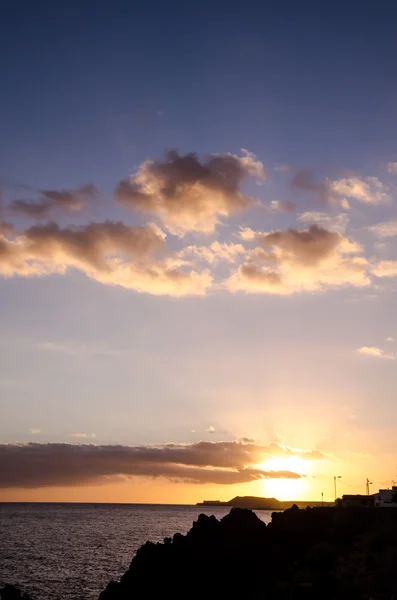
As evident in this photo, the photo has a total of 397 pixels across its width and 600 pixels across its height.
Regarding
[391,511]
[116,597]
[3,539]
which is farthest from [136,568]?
[3,539]

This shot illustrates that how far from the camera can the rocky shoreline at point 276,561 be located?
3647 centimetres

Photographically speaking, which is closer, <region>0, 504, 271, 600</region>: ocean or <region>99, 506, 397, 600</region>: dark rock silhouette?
<region>99, 506, 397, 600</region>: dark rock silhouette

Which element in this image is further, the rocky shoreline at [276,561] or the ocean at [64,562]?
the ocean at [64,562]

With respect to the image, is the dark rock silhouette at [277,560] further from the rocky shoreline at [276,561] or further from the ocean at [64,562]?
the ocean at [64,562]

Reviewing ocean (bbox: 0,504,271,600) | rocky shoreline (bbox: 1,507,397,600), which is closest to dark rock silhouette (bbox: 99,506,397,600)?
rocky shoreline (bbox: 1,507,397,600)

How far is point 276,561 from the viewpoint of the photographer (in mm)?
45375

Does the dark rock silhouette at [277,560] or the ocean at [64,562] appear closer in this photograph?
the dark rock silhouette at [277,560]

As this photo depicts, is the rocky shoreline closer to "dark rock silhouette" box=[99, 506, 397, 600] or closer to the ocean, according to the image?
"dark rock silhouette" box=[99, 506, 397, 600]

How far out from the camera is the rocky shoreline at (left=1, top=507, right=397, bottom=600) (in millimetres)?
36469

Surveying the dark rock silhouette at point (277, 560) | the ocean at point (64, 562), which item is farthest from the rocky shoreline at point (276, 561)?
the ocean at point (64, 562)

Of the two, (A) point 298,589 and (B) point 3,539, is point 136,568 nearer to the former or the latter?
(A) point 298,589

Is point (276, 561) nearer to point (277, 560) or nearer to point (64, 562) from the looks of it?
point (277, 560)

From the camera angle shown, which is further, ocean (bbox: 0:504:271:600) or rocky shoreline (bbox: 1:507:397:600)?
ocean (bbox: 0:504:271:600)

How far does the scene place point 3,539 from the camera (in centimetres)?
13250
